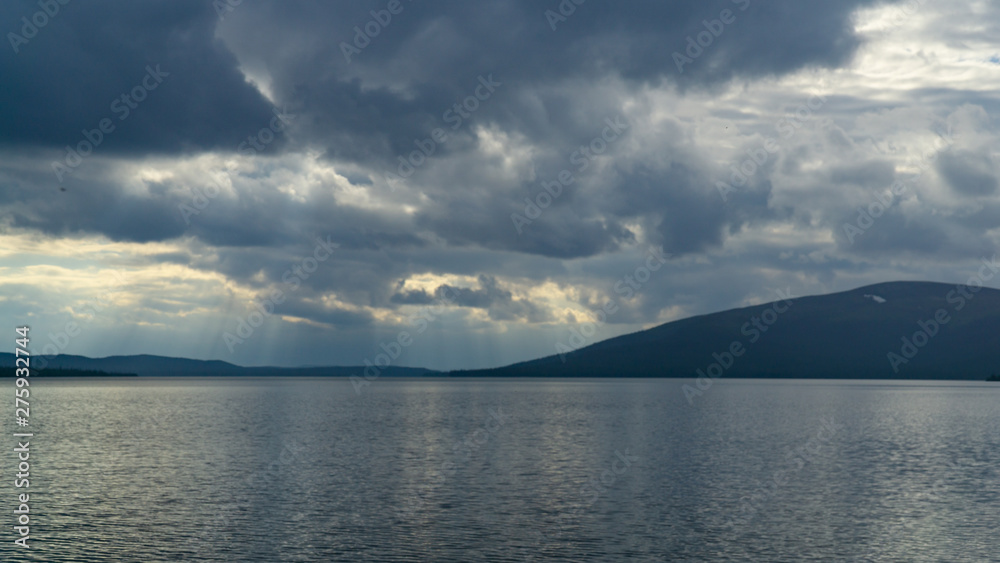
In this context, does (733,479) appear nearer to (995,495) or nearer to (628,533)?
(995,495)

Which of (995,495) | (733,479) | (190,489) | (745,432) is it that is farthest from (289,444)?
(995,495)

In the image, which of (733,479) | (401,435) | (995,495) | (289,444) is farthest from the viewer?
(401,435)

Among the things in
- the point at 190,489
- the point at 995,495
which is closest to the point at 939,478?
the point at 995,495

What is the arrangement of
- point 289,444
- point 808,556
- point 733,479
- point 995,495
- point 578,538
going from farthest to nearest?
1. point 289,444
2. point 733,479
3. point 995,495
4. point 578,538
5. point 808,556

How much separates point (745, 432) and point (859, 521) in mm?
70396

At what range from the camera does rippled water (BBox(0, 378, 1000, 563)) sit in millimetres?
45688

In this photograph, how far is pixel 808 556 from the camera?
4378cm

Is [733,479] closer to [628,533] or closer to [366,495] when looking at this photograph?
[628,533]

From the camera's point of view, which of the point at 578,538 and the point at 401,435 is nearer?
the point at 578,538

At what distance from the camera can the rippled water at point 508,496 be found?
45.7 m

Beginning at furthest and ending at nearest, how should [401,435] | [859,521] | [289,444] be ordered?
1. [401,435]
2. [289,444]
3. [859,521]

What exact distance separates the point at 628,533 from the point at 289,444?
62.9 meters

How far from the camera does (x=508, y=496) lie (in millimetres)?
61719

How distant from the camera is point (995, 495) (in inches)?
2462
